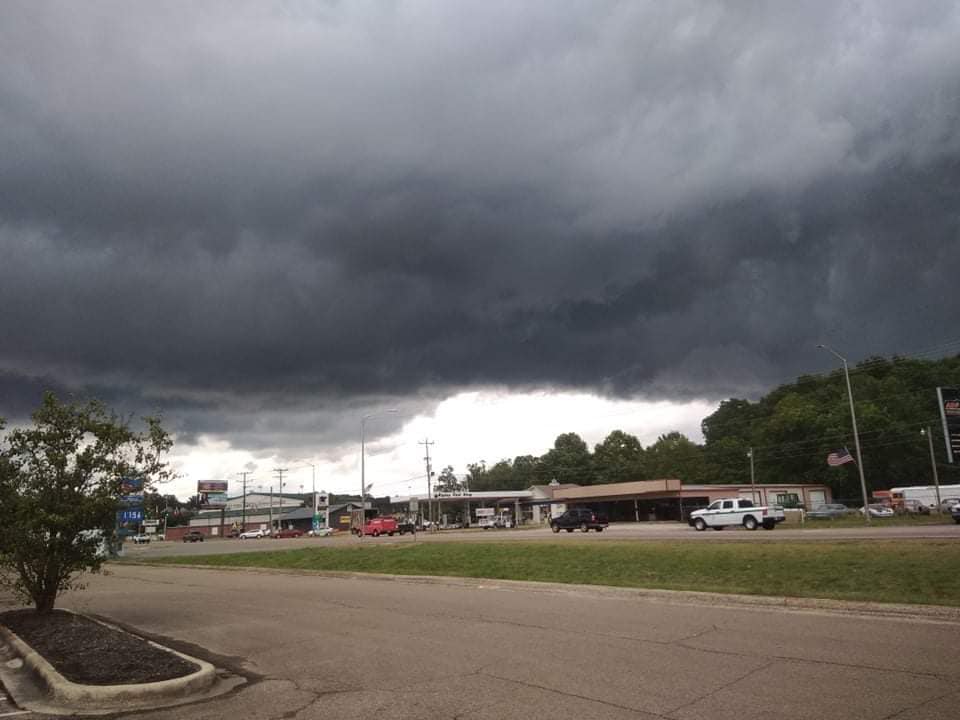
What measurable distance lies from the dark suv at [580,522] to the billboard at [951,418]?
83.9ft

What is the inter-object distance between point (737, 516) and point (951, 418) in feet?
48.7

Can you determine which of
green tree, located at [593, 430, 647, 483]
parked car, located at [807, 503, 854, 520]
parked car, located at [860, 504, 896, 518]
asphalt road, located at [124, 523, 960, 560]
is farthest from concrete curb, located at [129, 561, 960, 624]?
green tree, located at [593, 430, 647, 483]

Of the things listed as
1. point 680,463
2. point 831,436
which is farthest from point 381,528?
point 680,463

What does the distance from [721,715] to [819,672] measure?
7.09ft

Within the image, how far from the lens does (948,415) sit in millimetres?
29359

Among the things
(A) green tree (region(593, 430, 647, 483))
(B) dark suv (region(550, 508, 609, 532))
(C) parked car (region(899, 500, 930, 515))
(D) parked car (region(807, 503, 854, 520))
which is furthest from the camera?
(A) green tree (region(593, 430, 647, 483))

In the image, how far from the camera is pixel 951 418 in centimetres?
2931

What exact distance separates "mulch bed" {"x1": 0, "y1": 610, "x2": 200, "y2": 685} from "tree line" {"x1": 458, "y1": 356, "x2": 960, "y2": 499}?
9248 centimetres

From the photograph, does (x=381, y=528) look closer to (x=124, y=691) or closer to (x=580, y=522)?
(x=580, y=522)

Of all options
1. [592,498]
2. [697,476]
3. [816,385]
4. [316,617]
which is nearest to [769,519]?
[316,617]

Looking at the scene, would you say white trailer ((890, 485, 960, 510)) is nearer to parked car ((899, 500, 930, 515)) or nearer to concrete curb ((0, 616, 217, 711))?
parked car ((899, 500, 930, 515))

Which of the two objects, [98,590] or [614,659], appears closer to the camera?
[614,659]

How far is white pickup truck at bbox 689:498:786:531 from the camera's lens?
4056cm

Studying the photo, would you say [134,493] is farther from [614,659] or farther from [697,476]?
[697,476]
